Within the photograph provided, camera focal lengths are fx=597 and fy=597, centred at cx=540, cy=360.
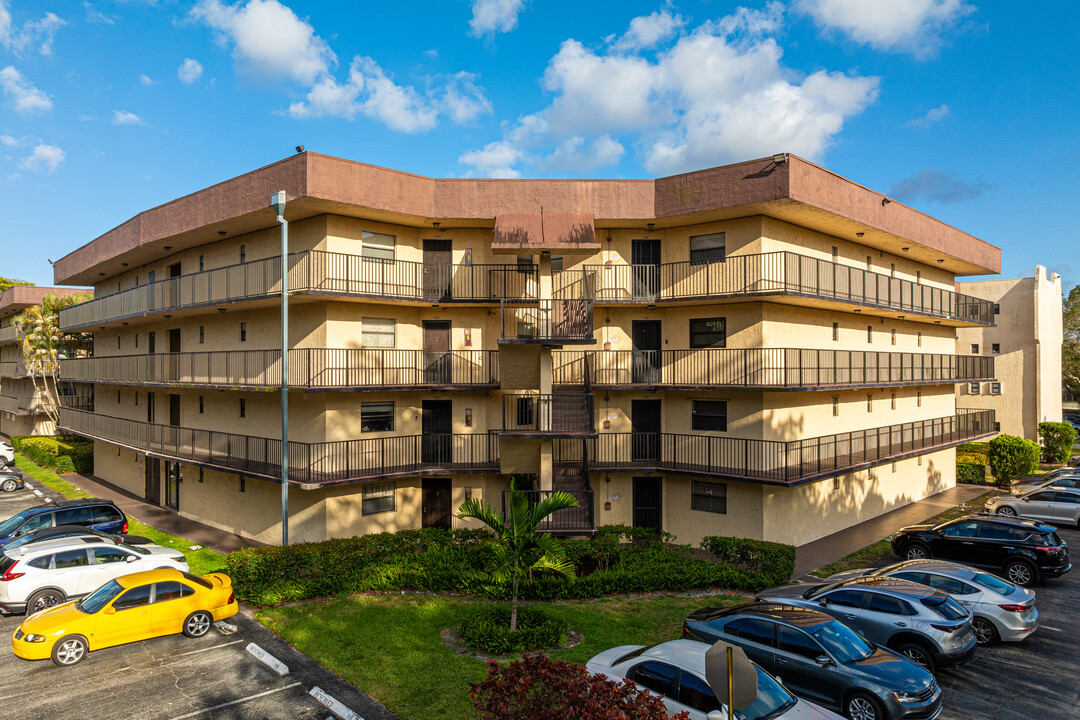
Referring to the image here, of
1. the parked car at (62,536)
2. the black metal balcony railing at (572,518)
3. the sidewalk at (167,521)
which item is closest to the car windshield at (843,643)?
the black metal balcony railing at (572,518)

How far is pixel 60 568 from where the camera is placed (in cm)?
1498

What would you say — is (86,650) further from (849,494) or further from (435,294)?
(849,494)

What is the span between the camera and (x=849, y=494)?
23.6 m

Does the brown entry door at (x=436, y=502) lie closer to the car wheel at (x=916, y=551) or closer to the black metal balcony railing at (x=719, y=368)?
the black metal balcony railing at (x=719, y=368)

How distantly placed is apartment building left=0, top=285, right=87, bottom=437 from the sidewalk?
54.6 ft

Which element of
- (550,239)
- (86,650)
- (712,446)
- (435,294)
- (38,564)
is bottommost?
(86,650)

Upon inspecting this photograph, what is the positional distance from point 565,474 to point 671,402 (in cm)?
469

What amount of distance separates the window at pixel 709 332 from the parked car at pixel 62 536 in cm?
1878

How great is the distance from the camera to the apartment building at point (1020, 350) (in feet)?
128

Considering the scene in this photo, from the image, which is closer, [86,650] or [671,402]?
[86,650]

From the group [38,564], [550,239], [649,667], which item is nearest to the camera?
[649,667]

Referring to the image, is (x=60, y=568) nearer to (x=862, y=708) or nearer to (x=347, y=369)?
(x=347, y=369)

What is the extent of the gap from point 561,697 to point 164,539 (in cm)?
2034

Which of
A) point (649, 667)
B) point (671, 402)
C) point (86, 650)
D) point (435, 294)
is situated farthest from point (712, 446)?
point (86, 650)
